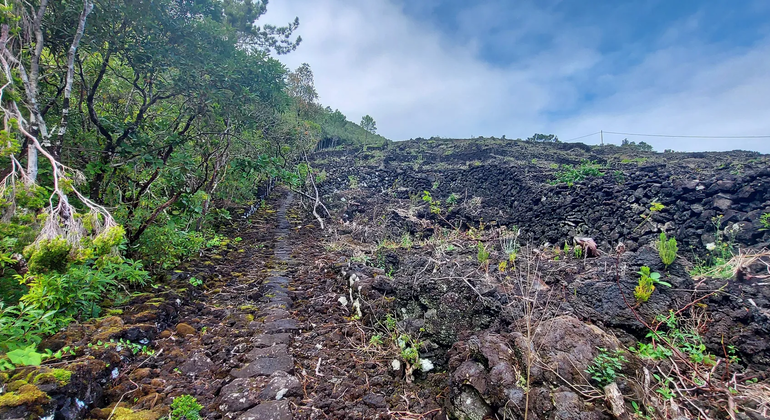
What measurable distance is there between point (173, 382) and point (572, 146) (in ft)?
64.2

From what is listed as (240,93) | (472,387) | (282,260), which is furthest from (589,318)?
(240,93)

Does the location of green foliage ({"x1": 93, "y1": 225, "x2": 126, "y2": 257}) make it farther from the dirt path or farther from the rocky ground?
the dirt path

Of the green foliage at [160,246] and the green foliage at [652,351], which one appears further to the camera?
the green foliage at [160,246]

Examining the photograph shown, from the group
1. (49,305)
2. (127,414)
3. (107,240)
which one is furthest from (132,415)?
(49,305)

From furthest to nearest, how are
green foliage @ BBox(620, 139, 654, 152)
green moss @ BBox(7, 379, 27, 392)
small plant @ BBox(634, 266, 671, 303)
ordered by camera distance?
green foliage @ BBox(620, 139, 654, 152)
small plant @ BBox(634, 266, 671, 303)
green moss @ BBox(7, 379, 27, 392)

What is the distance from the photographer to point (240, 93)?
5188 mm

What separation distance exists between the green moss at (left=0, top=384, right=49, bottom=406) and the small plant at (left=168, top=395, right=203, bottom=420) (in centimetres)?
64

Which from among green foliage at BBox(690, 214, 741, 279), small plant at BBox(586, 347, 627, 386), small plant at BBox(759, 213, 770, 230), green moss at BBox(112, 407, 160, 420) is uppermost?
small plant at BBox(759, 213, 770, 230)

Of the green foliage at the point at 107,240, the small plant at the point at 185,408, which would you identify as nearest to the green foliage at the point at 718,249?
the small plant at the point at 185,408

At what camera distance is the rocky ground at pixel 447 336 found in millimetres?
1908

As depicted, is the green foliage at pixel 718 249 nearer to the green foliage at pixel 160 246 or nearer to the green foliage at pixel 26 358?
the green foliage at pixel 26 358

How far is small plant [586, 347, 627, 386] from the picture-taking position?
189cm

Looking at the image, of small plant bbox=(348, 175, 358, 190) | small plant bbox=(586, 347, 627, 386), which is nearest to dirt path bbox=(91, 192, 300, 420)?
small plant bbox=(586, 347, 627, 386)

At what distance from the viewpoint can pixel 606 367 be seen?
1.93 meters
